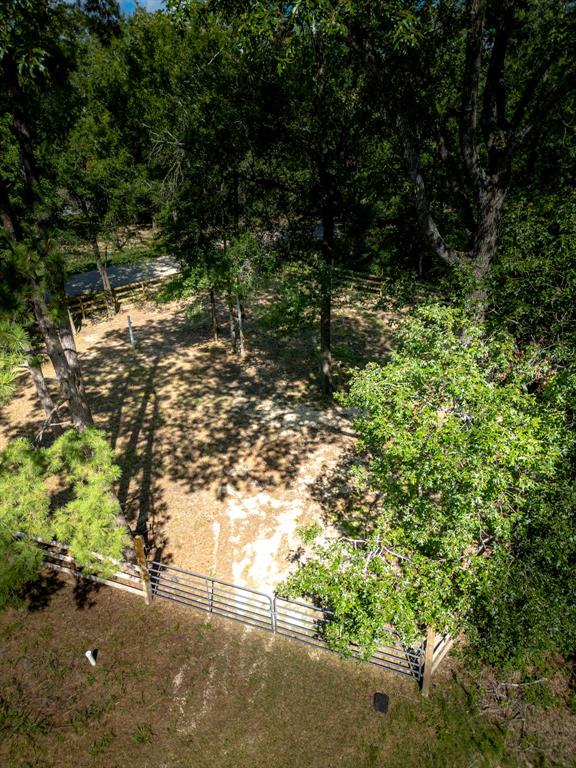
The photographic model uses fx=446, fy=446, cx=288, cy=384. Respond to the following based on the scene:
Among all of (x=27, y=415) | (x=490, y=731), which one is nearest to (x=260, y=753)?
(x=490, y=731)

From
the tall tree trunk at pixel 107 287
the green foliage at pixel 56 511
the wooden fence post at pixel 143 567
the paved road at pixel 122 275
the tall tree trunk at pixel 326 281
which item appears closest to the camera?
the green foliage at pixel 56 511

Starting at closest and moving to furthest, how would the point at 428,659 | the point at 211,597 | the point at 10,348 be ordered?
the point at 10,348 < the point at 428,659 < the point at 211,597

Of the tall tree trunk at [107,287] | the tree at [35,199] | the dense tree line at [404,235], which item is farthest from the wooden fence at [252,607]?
the tall tree trunk at [107,287]

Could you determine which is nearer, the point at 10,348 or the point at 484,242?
the point at 10,348

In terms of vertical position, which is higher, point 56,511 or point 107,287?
point 107,287

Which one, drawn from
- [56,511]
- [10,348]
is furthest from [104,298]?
[10,348]

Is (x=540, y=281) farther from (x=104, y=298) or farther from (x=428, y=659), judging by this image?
(x=104, y=298)

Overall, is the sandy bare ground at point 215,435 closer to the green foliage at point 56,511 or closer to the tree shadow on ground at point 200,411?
the tree shadow on ground at point 200,411

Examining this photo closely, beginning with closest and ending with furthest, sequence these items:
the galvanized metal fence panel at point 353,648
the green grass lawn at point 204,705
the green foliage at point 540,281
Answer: the green grass lawn at point 204,705 < the galvanized metal fence panel at point 353,648 < the green foliage at point 540,281

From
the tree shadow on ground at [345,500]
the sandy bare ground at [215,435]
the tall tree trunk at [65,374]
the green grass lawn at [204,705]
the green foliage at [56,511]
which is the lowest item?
the green grass lawn at [204,705]
